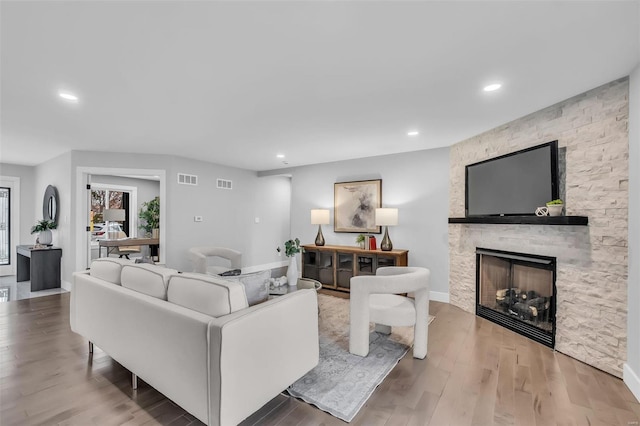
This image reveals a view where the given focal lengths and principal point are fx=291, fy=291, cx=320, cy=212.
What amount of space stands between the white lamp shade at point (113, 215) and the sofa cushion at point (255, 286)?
6718 millimetres

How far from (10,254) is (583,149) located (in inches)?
389

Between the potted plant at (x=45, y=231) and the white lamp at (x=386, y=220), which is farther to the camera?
the potted plant at (x=45, y=231)

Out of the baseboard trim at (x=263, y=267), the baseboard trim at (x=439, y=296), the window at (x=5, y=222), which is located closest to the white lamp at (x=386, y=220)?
the baseboard trim at (x=439, y=296)

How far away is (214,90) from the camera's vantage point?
2512mm

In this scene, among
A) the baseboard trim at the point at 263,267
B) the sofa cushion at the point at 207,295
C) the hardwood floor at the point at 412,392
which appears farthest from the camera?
the baseboard trim at the point at 263,267

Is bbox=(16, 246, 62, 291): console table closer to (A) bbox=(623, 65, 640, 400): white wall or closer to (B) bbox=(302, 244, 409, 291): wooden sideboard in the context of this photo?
(B) bbox=(302, 244, 409, 291): wooden sideboard

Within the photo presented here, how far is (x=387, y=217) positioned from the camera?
4652 millimetres

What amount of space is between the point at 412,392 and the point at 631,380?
1.64m

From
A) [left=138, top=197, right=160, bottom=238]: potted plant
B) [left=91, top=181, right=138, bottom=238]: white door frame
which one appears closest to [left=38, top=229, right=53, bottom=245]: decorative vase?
[left=138, top=197, right=160, bottom=238]: potted plant

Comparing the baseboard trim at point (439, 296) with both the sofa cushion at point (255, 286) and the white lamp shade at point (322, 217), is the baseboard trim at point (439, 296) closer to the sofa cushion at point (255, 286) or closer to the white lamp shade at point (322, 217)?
the white lamp shade at point (322, 217)

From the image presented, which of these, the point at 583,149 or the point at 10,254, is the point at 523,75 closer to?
the point at 583,149

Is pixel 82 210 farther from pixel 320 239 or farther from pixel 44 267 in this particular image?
pixel 320 239

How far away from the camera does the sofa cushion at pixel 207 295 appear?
1706 millimetres

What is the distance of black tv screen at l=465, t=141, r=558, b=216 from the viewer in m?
2.82
